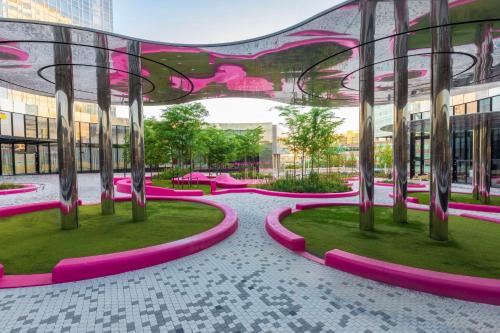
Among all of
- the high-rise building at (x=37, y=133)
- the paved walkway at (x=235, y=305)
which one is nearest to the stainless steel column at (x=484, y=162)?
the paved walkway at (x=235, y=305)

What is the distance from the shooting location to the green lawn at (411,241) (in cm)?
497

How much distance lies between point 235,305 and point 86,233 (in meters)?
5.29

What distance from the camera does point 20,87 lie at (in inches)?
416

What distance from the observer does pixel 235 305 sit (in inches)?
148

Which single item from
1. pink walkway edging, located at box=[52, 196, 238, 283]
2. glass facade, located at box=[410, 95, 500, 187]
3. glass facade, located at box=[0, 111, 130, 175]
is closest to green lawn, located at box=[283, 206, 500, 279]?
pink walkway edging, located at box=[52, 196, 238, 283]

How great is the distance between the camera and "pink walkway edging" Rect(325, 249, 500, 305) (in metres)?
3.76

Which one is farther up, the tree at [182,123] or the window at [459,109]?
the window at [459,109]

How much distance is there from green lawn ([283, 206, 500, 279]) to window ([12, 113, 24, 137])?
126 feet

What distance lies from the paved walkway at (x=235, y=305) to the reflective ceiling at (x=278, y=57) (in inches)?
194

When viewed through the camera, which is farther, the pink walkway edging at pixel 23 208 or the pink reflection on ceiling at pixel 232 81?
the pink walkway edging at pixel 23 208

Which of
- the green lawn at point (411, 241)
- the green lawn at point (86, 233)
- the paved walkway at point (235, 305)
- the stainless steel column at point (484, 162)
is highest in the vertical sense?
the stainless steel column at point (484, 162)

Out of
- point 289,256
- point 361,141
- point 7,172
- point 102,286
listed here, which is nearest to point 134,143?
point 102,286

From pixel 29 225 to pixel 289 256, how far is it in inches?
302

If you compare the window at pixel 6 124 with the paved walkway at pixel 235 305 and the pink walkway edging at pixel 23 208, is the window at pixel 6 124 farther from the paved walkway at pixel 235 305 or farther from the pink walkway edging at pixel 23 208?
the paved walkway at pixel 235 305
